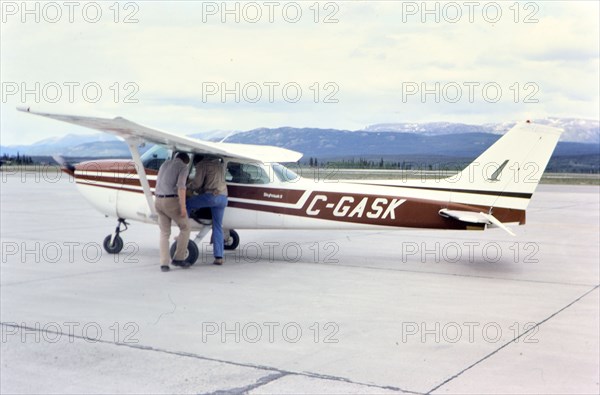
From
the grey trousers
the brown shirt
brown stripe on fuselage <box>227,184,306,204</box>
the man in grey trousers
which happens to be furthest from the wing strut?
brown stripe on fuselage <box>227,184,306,204</box>

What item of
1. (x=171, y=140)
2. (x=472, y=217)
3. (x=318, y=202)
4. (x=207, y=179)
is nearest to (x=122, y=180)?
(x=207, y=179)

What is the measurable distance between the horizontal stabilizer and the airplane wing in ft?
8.54

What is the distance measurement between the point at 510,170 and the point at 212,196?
408cm

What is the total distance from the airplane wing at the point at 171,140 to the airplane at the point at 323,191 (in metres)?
0.02

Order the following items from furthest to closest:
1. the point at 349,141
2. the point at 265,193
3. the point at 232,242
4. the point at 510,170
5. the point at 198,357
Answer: the point at 349,141, the point at 232,242, the point at 265,193, the point at 510,170, the point at 198,357

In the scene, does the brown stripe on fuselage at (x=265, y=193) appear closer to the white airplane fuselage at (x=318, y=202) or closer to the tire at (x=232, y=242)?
the white airplane fuselage at (x=318, y=202)

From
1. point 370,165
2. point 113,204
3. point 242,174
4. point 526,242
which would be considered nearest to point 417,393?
point 242,174

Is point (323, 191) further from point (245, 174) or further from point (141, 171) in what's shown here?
point (141, 171)

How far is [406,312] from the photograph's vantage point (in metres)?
7.96

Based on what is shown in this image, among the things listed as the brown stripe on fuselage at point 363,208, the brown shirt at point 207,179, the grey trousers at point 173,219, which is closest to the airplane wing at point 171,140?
the brown shirt at point 207,179

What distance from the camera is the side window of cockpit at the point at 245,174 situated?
11602mm

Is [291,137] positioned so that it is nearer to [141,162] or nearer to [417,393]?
[141,162]

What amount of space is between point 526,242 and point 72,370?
34.7ft

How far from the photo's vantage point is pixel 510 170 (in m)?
10.6
